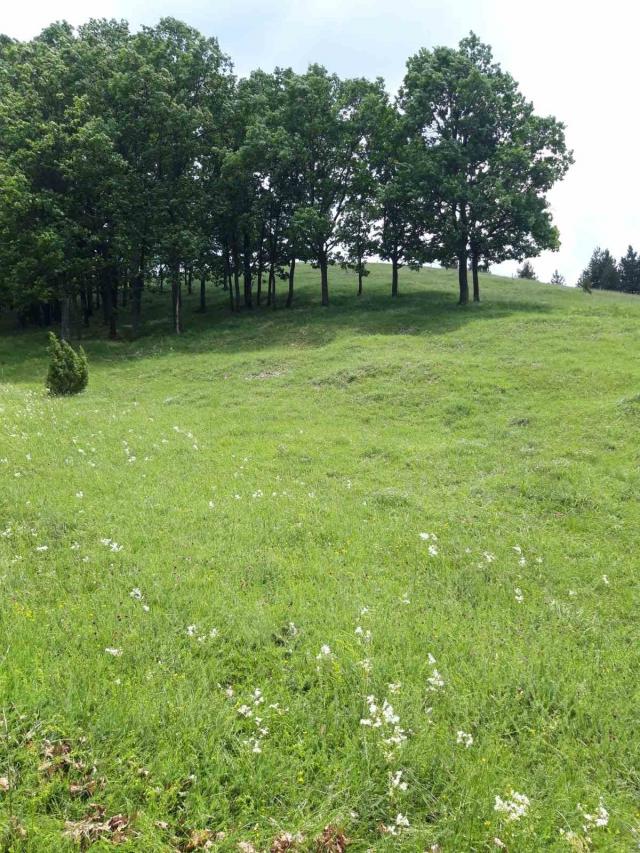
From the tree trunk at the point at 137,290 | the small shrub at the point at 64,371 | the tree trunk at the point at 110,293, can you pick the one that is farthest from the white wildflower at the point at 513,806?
the tree trunk at the point at 110,293

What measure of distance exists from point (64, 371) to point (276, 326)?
18.4 metres

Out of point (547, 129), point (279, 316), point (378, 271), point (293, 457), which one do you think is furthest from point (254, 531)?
point (378, 271)

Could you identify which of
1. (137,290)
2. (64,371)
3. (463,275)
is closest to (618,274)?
(463,275)

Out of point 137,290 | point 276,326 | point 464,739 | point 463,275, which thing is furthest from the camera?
point 463,275

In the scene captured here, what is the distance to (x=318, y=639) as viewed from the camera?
521 cm

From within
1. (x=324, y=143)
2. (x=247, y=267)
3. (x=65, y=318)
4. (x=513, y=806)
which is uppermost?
(x=324, y=143)

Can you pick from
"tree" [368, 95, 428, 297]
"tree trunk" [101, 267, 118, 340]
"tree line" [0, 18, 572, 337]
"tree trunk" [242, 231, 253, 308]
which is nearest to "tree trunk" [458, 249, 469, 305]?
"tree line" [0, 18, 572, 337]

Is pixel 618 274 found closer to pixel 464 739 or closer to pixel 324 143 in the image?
pixel 324 143

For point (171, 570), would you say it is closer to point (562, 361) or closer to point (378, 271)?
point (562, 361)

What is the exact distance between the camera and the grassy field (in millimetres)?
3391

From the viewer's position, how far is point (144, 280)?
129ft

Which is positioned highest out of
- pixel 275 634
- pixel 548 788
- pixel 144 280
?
pixel 144 280

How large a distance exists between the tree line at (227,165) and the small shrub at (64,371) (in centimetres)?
1291

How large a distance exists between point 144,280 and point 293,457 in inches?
1277
